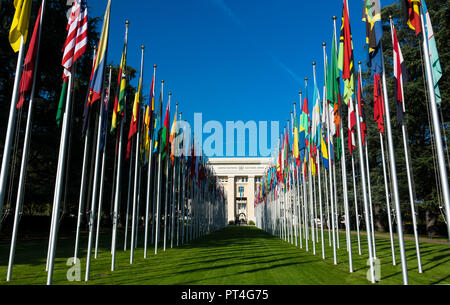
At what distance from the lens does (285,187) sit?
86.8 ft

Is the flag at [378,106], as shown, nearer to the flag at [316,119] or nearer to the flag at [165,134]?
the flag at [316,119]

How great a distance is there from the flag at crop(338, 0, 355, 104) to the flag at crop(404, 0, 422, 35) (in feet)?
7.15

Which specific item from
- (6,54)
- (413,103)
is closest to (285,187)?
(413,103)

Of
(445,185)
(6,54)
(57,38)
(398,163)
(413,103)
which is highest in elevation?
(57,38)

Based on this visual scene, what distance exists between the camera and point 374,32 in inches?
384

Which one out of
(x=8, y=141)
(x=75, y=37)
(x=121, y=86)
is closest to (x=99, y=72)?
(x=75, y=37)

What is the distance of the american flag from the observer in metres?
9.50

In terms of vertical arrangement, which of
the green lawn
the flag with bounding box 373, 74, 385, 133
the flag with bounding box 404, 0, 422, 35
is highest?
the flag with bounding box 404, 0, 422, 35

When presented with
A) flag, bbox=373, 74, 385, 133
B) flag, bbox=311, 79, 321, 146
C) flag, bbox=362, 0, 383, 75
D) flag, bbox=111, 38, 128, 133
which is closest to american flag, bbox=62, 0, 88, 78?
flag, bbox=111, 38, 128, 133

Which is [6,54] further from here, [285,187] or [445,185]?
[445,185]

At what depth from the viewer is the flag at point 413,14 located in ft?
27.4

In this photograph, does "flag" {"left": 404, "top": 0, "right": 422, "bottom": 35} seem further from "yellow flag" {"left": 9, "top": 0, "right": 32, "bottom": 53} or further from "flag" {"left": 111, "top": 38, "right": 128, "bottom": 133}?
"yellow flag" {"left": 9, "top": 0, "right": 32, "bottom": 53}
